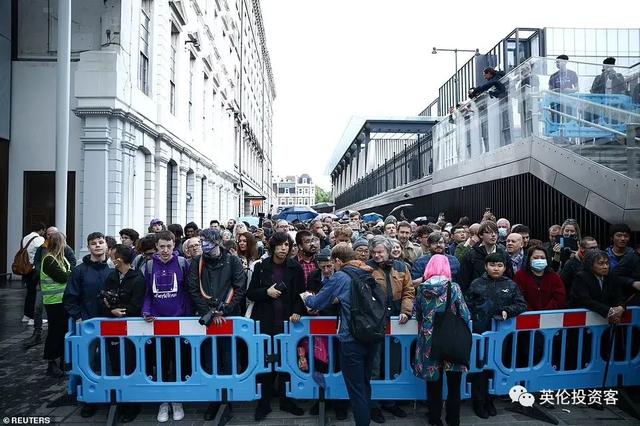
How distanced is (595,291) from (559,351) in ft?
2.41

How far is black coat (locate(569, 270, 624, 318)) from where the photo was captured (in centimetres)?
492

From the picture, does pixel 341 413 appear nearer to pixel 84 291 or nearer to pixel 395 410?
pixel 395 410

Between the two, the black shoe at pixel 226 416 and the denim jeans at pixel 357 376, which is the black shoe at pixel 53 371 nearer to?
the black shoe at pixel 226 416

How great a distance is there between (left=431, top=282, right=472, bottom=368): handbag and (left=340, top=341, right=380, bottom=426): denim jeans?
1.82ft

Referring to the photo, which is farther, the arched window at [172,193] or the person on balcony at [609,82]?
the arched window at [172,193]

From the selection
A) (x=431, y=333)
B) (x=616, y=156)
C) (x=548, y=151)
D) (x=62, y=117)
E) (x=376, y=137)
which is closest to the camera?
(x=431, y=333)

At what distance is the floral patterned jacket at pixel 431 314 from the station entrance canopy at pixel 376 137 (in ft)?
77.2

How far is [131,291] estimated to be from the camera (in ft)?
15.9

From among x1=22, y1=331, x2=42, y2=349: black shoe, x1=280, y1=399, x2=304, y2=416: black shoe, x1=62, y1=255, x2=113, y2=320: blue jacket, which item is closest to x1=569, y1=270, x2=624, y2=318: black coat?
x1=280, y1=399, x2=304, y2=416: black shoe

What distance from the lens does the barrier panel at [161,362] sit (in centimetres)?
470

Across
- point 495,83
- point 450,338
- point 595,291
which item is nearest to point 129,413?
point 450,338

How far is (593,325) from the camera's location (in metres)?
4.94

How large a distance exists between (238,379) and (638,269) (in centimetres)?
439

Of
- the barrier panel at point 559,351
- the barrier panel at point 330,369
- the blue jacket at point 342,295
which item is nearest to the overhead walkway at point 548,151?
the barrier panel at point 559,351
